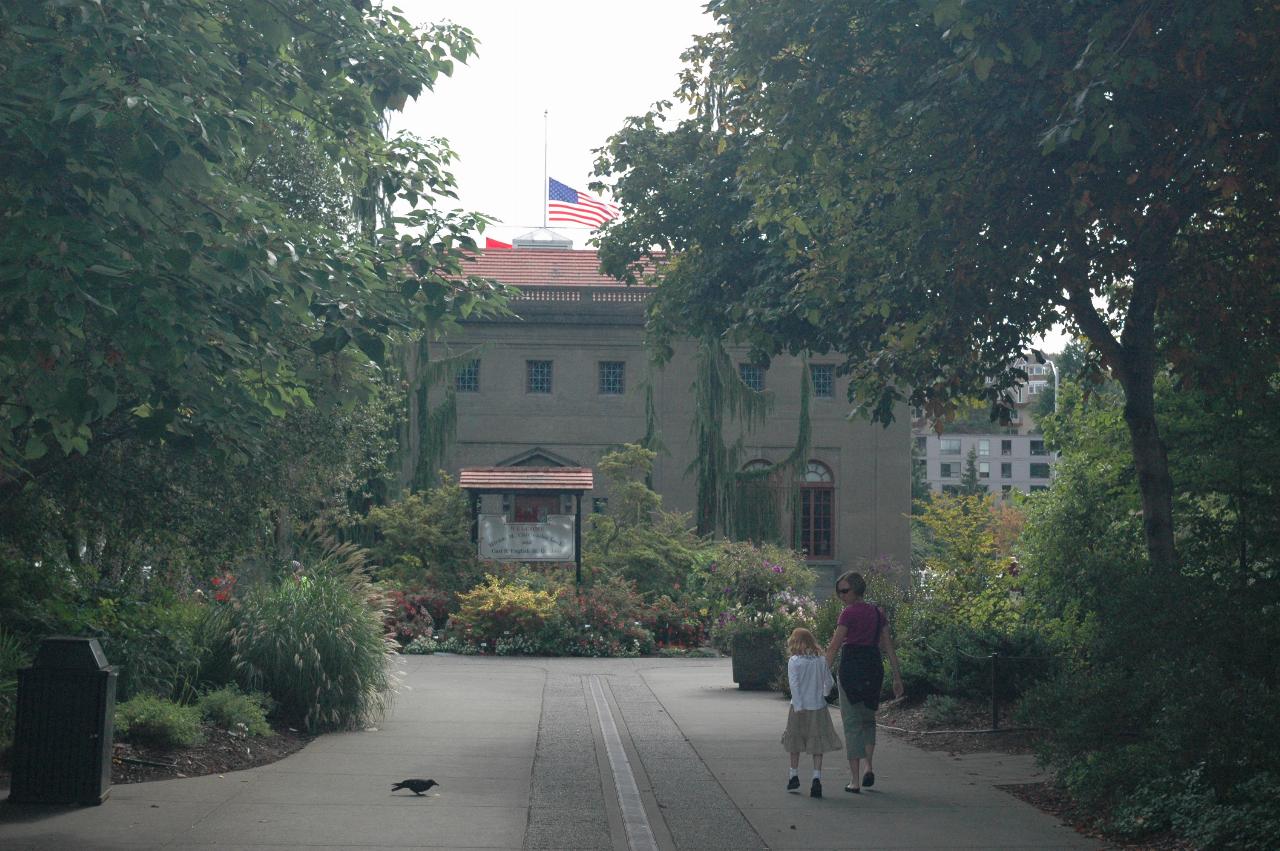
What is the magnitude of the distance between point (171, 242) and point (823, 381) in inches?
1495

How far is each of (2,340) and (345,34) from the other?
16.2 ft

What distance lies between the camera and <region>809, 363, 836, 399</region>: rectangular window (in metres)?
44.8

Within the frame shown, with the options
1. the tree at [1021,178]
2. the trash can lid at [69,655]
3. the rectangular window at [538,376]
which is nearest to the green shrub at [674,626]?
the tree at [1021,178]

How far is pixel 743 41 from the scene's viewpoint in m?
12.6

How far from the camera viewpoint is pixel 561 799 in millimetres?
10266

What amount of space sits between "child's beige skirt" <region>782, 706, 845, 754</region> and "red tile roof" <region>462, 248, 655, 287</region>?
36857mm

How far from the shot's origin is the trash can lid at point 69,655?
9375 mm

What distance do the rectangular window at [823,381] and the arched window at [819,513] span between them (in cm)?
235

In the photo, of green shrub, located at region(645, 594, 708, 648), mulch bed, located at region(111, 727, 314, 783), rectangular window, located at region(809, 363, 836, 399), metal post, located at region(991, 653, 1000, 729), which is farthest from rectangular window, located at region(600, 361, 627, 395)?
mulch bed, located at region(111, 727, 314, 783)

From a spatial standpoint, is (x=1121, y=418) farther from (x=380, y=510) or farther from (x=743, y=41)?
(x=380, y=510)

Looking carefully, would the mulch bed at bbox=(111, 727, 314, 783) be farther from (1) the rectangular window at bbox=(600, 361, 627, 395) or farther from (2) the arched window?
(2) the arched window

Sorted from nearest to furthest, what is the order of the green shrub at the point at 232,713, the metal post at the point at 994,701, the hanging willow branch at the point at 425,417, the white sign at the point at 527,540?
1. the green shrub at the point at 232,713
2. the metal post at the point at 994,701
3. the white sign at the point at 527,540
4. the hanging willow branch at the point at 425,417

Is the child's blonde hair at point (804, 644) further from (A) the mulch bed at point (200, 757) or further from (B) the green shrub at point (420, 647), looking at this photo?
(B) the green shrub at point (420, 647)

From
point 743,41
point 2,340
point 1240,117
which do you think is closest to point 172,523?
point 2,340
